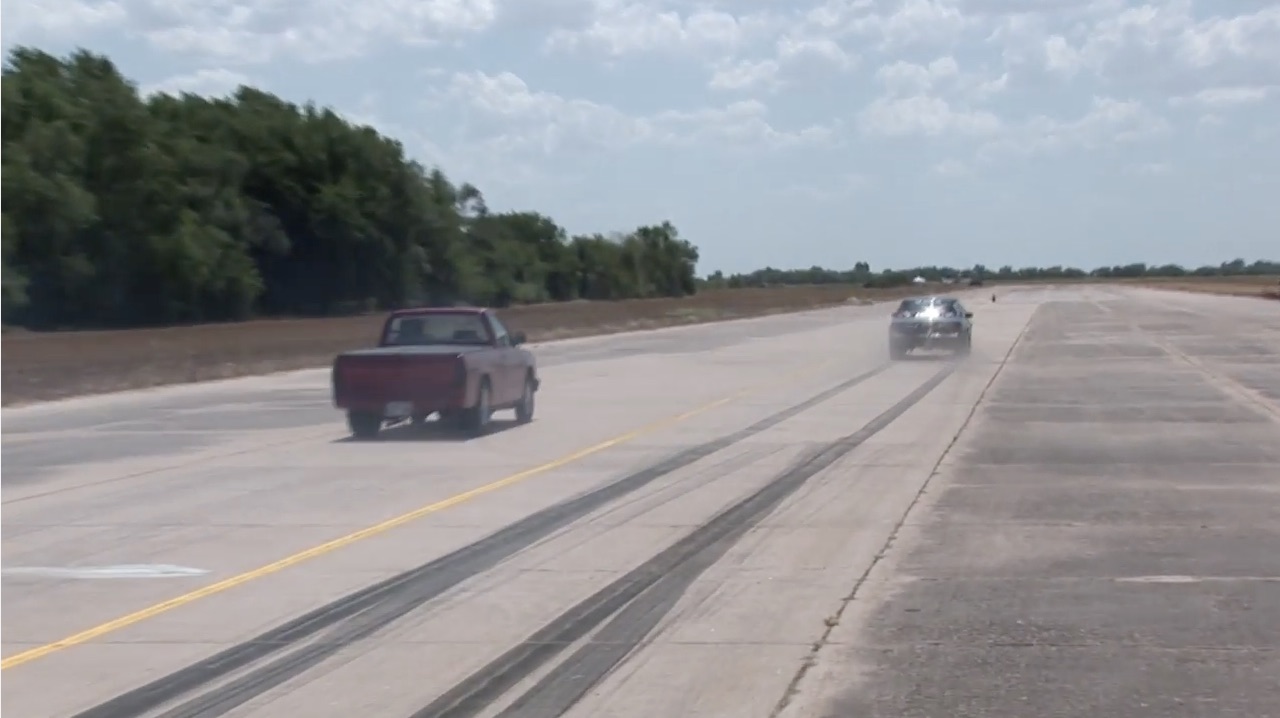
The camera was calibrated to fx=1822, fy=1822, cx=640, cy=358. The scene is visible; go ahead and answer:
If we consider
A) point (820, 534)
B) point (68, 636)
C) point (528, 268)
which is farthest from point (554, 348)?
point (528, 268)

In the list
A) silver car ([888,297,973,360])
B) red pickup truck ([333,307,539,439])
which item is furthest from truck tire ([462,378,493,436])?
silver car ([888,297,973,360])

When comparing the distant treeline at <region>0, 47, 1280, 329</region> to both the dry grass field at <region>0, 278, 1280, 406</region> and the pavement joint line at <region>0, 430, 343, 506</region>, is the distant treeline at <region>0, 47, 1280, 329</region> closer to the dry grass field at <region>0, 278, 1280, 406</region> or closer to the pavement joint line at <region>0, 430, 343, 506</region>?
the dry grass field at <region>0, 278, 1280, 406</region>

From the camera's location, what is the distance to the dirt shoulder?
128 ft

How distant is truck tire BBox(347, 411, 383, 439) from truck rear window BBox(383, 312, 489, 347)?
65.3 inches

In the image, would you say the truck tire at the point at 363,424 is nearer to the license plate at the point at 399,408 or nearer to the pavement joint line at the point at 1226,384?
the license plate at the point at 399,408

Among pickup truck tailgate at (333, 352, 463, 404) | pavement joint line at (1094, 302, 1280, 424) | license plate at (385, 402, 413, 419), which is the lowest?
pavement joint line at (1094, 302, 1280, 424)

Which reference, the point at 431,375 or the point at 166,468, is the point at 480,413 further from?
the point at 166,468

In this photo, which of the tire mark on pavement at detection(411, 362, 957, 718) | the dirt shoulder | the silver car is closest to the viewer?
the tire mark on pavement at detection(411, 362, 957, 718)

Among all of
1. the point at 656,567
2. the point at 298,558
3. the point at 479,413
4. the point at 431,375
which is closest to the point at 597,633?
the point at 656,567

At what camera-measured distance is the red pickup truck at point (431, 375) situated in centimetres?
2270

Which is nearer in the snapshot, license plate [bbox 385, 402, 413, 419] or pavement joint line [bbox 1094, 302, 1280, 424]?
license plate [bbox 385, 402, 413, 419]

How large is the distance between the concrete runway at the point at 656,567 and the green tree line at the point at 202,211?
165 feet

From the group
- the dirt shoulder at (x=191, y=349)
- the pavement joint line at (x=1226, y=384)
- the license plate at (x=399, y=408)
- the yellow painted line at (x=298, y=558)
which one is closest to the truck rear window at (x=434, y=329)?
the license plate at (x=399, y=408)

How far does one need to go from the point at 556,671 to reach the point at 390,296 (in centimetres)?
9429
